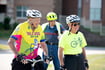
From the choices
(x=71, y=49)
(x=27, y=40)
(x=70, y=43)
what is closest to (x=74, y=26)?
(x=70, y=43)

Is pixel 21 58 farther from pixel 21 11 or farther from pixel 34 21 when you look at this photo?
pixel 21 11

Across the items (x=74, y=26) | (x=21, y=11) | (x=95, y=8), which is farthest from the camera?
(x=95, y=8)

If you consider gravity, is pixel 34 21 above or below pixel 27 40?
above

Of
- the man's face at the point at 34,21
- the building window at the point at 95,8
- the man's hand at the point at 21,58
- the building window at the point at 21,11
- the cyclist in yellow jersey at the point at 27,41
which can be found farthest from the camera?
the building window at the point at 95,8

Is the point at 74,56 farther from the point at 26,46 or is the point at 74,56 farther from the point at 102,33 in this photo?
the point at 102,33

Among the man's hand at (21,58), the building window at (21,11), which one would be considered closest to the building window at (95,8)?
the building window at (21,11)

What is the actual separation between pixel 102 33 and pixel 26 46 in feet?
95.0

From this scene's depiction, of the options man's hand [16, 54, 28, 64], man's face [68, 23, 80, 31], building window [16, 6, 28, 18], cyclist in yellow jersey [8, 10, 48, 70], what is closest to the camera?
man's hand [16, 54, 28, 64]

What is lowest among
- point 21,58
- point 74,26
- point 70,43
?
point 21,58

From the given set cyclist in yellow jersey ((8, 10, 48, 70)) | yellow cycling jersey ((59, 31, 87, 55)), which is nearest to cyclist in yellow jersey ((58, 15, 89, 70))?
yellow cycling jersey ((59, 31, 87, 55))

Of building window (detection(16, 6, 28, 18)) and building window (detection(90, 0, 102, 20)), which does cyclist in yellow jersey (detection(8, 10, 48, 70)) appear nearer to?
building window (detection(16, 6, 28, 18))

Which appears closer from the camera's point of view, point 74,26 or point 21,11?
point 74,26

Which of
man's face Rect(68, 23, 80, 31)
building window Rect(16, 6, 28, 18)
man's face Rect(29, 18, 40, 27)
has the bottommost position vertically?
building window Rect(16, 6, 28, 18)

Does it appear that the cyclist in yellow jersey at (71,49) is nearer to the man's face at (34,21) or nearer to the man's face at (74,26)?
the man's face at (74,26)
